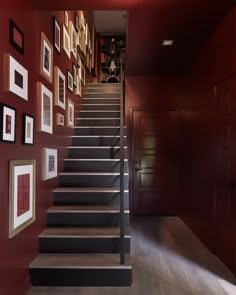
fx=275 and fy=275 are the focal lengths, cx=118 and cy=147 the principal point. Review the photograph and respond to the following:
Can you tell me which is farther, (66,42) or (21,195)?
(66,42)

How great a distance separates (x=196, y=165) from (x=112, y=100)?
242 centimetres

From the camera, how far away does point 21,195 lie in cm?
223

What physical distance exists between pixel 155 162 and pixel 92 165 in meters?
1.97

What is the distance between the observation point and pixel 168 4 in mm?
2678

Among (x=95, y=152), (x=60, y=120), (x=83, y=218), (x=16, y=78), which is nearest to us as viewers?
(x=16, y=78)

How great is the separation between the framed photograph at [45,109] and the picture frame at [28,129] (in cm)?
26

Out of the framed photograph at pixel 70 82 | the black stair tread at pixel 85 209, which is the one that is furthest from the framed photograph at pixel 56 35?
the black stair tread at pixel 85 209

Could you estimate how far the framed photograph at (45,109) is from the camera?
8.96 ft

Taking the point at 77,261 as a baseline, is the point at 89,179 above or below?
above

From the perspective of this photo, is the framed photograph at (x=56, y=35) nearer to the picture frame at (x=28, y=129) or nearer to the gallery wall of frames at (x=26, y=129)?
the gallery wall of frames at (x=26, y=129)

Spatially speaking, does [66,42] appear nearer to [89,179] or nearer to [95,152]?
[95,152]

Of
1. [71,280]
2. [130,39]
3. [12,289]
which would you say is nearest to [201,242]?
[71,280]

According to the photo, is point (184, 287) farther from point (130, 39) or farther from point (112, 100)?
point (112, 100)

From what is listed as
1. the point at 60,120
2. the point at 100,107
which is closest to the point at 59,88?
the point at 60,120
